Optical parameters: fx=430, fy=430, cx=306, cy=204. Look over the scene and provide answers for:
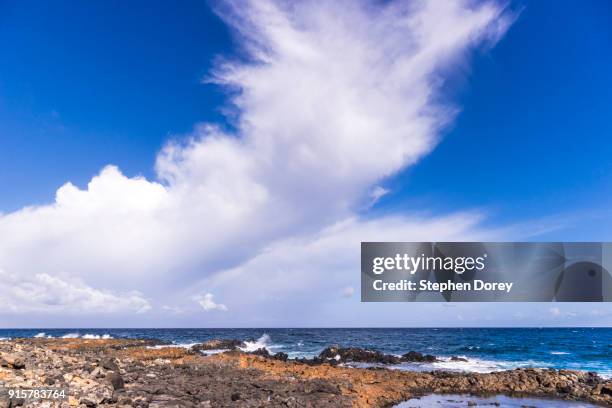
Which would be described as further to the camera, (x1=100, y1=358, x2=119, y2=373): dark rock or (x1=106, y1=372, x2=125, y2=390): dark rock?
(x1=100, y1=358, x2=119, y2=373): dark rock

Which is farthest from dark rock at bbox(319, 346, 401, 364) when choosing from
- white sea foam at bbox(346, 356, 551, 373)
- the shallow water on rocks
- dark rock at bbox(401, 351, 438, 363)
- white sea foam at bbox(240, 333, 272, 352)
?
the shallow water on rocks

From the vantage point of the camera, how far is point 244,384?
1856 cm

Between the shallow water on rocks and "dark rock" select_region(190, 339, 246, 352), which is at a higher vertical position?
the shallow water on rocks

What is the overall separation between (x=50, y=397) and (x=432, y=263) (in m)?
18.0

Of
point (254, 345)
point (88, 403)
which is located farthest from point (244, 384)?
point (254, 345)

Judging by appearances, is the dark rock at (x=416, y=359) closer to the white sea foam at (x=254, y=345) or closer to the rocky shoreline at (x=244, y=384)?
the rocky shoreline at (x=244, y=384)

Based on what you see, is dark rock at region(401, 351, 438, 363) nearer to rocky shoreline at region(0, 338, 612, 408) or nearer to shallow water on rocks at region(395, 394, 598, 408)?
rocky shoreline at region(0, 338, 612, 408)

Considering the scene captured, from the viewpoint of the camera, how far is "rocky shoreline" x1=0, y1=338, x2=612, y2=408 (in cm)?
1468

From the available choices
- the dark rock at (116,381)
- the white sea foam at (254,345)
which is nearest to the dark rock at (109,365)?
the dark rock at (116,381)

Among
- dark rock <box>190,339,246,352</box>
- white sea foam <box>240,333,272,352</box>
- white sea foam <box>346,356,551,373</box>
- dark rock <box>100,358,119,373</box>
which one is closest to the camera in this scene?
dark rock <box>100,358,119,373</box>

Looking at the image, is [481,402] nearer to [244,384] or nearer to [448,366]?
[244,384]

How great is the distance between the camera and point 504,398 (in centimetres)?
2106

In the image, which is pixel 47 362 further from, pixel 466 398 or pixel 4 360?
pixel 466 398

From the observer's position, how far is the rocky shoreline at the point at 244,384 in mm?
14680
